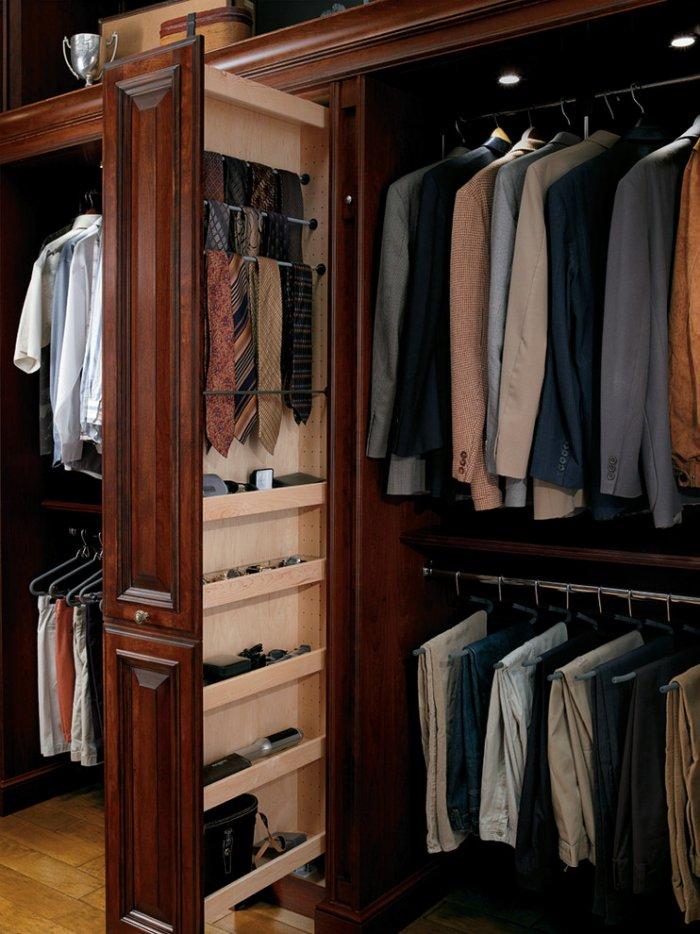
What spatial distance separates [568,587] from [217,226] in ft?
4.14

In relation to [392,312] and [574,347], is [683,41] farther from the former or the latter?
[392,312]

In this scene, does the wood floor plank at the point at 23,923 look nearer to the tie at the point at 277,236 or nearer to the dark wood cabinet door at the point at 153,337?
the dark wood cabinet door at the point at 153,337

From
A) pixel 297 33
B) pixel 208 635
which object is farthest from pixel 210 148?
pixel 208 635

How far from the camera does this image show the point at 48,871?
2873 millimetres

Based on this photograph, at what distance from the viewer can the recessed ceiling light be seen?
2105mm

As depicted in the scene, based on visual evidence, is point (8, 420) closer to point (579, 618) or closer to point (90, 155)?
point (90, 155)

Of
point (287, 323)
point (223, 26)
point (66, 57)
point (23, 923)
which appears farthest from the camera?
point (66, 57)

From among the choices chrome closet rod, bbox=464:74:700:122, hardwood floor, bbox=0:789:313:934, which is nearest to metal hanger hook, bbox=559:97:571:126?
chrome closet rod, bbox=464:74:700:122

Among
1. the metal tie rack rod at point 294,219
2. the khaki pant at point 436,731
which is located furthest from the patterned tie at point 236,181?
the khaki pant at point 436,731

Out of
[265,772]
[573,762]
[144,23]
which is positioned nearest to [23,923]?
[265,772]

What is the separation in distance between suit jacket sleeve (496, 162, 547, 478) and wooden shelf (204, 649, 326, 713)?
0.74 metres

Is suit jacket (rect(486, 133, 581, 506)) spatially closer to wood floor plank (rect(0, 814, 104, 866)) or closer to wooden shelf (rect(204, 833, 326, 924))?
wooden shelf (rect(204, 833, 326, 924))

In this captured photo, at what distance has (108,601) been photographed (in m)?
2.26

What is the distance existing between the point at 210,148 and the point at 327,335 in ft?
1.75
